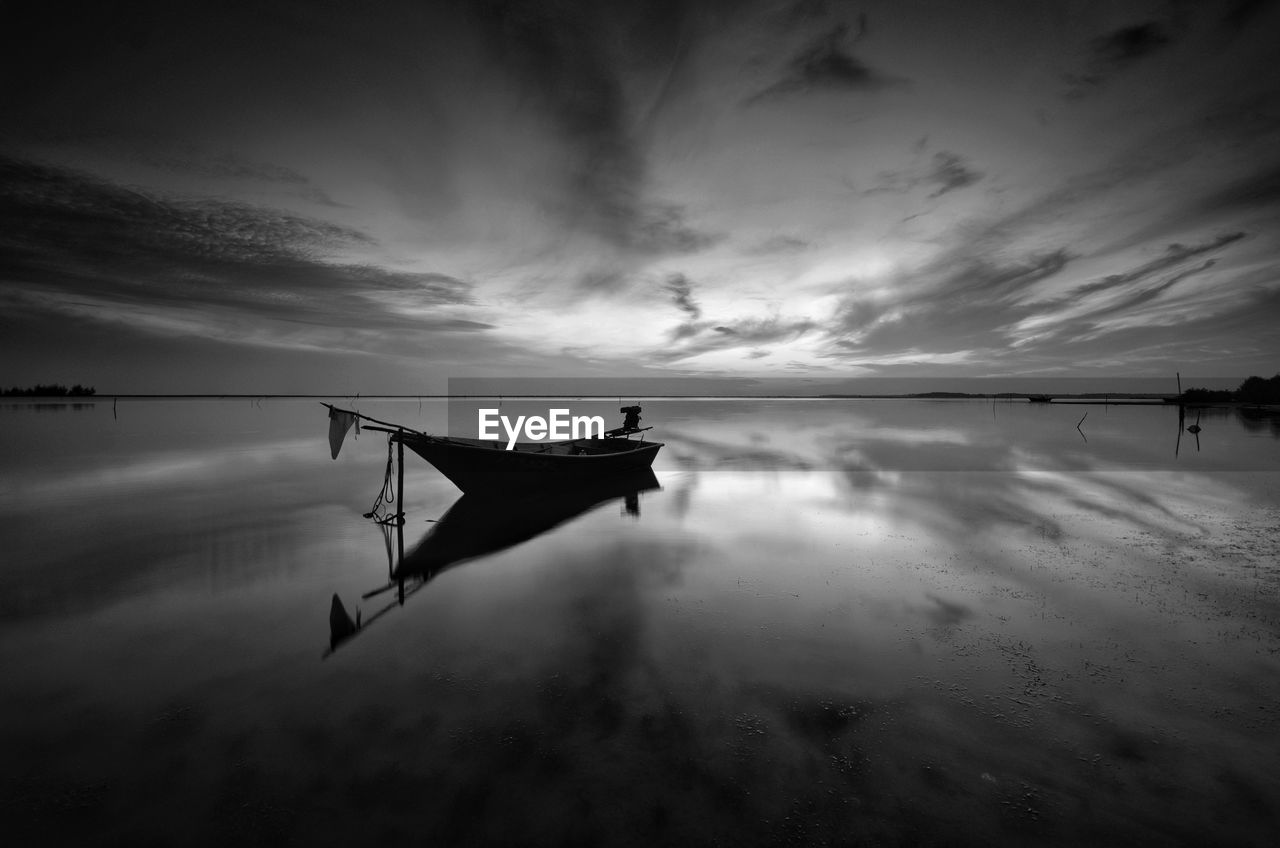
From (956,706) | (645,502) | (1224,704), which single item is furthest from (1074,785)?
(645,502)

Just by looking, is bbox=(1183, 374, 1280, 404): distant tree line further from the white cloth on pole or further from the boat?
the white cloth on pole

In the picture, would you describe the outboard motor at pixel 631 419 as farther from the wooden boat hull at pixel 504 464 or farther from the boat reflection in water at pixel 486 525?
the wooden boat hull at pixel 504 464

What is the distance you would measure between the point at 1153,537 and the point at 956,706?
11.9 m

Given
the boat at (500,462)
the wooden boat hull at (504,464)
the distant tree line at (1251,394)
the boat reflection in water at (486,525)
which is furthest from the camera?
the distant tree line at (1251,394)

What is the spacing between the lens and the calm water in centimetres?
465

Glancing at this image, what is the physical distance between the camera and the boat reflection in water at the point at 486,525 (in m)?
10.2

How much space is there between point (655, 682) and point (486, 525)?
1019cm

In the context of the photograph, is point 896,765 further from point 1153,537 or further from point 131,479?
point 131,479

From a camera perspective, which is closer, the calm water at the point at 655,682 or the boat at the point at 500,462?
the calm water at the point at 655,682

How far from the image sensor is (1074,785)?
488cm

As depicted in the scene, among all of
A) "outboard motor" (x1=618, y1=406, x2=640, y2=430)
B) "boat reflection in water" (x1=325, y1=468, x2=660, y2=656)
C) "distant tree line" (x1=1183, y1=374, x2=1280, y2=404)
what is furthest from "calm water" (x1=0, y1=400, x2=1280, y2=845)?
"distant tree line" (x1=1183, y1=374, x2=1280, y2=404)

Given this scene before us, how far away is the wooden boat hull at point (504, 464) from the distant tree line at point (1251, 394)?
383 ft

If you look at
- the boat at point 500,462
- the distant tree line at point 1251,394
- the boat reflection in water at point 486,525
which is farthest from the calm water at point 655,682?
the distant tree line at point 1251,394

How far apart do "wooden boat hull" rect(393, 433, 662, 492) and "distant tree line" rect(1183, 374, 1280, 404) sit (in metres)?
117
